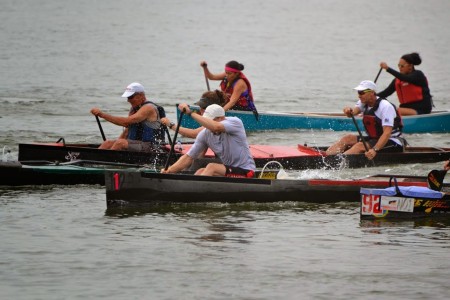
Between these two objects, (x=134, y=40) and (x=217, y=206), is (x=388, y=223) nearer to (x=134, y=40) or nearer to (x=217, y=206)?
(x=217, y=206)

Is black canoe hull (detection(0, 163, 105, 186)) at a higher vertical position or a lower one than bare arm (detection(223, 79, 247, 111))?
lower

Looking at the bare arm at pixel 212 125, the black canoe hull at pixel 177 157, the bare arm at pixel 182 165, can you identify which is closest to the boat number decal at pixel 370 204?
the bare arm at pixel 212 125

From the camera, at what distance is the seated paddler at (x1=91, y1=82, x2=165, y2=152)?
1677 centimetres

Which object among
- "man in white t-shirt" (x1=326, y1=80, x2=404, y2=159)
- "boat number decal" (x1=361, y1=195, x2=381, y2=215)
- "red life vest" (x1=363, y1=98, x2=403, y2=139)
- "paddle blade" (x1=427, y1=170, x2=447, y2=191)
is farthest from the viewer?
"red life vest" (x1=363, y1=98, x2=403, y2=139)

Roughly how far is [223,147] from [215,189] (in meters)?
0.50

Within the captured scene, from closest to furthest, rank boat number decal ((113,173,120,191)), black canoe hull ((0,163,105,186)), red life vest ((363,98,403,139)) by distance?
boat number decal ((113,173,120,191)) < black canoe hull ((0,163,105,186)) < red life vest ((363,98,403,139))

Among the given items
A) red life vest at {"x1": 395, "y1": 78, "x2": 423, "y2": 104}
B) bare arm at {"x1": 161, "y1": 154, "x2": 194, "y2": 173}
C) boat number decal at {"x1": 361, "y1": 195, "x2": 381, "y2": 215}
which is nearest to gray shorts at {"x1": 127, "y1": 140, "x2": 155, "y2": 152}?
bare arm at {"x1": 161, "y1": 154, "x2": 194, "y2": 173}

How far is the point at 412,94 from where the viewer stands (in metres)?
22.5

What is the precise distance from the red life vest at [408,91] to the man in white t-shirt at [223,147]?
7468 mm

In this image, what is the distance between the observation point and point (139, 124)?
55.8 feet

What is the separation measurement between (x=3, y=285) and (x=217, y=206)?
3.99 m

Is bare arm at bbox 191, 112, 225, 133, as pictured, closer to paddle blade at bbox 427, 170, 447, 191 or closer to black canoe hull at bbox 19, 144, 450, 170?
black canoe hull at bbox 19, 144, 450, 170

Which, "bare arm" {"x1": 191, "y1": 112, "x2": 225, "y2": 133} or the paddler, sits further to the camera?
the paddler

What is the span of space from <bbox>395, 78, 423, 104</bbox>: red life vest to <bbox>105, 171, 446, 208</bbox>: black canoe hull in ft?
23.5
